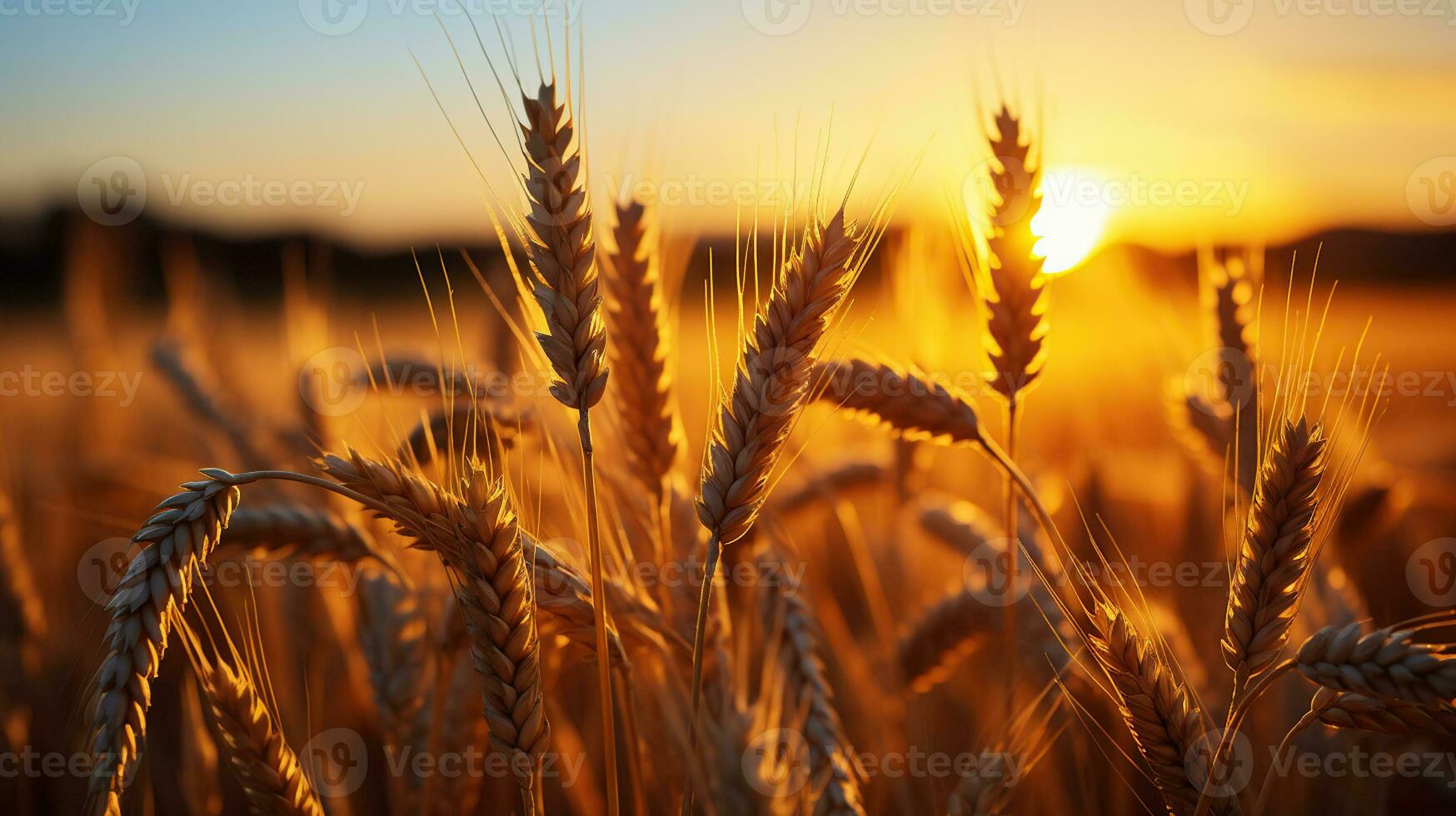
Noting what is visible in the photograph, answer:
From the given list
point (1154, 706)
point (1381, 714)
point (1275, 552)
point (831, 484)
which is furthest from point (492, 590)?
point (831, 484)

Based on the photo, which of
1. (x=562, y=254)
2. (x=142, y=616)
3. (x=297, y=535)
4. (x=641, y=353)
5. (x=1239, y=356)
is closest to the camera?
(x=142, y=616)

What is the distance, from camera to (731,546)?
7.00 ft

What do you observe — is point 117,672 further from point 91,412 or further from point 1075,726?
point 91,412

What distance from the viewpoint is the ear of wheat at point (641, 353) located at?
1.81 m

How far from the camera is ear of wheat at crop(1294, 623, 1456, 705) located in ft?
3.49

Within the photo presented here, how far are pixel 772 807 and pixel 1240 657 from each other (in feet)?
2.77

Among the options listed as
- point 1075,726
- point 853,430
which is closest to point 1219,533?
point 1075,726

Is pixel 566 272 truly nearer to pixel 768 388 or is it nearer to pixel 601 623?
pixel 768 388

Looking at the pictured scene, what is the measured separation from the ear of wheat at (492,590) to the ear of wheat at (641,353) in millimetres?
573

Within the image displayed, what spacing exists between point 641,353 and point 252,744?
1.08 meters

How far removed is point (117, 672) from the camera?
1.05 metres

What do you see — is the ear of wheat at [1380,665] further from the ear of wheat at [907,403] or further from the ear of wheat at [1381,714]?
the ear of wheat at [907,403]

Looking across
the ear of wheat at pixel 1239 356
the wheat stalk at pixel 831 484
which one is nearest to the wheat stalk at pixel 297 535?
the wheat stalk at pixel 831 484

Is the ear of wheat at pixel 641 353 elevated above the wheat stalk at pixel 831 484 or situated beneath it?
elevated above
